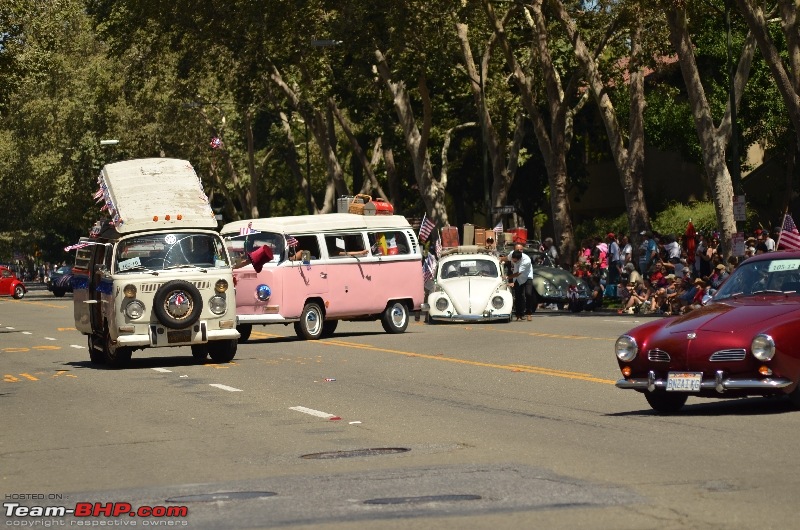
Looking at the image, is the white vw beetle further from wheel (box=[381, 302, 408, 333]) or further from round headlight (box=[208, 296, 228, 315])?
round headlight (box=[208, 296, 228, 315])

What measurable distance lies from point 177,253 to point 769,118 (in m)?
39.6

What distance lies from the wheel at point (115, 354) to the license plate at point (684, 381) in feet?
36.9

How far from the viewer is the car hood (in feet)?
114

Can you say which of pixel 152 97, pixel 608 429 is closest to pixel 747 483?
pixel 608 429

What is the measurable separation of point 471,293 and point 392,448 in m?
22.5

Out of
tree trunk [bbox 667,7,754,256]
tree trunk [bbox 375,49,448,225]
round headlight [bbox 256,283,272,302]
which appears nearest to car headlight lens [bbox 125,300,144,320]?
round headlight [bbox 256,283,272,302]

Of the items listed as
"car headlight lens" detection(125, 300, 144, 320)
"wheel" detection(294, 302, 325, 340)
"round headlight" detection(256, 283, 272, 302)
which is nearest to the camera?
"car headlight lens" detection(125, 300, 144, 320)

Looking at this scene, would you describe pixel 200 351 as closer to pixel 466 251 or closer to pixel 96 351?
pixel 96 351

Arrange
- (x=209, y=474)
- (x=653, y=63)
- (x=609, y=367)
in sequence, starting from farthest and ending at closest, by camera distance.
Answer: (x=653, y=63)
(x=609, y=367)
(x=209, y=474)

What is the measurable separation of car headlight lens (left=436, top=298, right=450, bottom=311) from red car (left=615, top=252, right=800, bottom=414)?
2010 cm

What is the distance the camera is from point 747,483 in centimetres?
1013

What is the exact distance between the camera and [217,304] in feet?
76.3

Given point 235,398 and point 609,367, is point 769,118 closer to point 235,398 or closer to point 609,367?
point 609,367

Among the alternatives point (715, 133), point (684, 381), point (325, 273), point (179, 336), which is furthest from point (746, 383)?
point (715, 133)
